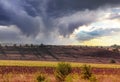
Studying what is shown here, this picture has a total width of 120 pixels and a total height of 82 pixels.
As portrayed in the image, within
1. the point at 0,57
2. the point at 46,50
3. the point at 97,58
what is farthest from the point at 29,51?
the point at 97,58

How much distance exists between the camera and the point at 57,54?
183500mm

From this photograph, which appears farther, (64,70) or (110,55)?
(110,55)

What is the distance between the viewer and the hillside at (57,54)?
169375 mm

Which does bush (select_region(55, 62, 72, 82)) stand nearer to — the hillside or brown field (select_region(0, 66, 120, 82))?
brown field (select_region(0, 66, 120, 82))

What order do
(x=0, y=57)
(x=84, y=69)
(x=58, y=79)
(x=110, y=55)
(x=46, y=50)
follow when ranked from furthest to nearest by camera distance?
(x=46, y=50)
(x=110, y=55)
(x=0, y=57)
(x=84, y=69)
(x=58, y=79)

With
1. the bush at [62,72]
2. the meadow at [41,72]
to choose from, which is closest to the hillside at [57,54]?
the meadow at [41,72]

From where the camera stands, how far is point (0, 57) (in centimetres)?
16650

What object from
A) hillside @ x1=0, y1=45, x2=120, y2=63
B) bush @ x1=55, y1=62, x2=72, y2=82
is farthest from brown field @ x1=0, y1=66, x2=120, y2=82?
hillside @ x1=0, y1=45, x2=120, y2=63

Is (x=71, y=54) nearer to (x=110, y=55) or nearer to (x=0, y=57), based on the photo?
(x=110, y=55)

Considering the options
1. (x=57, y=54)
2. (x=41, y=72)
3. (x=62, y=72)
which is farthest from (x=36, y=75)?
(x=57, y=54)

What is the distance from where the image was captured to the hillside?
16938cm

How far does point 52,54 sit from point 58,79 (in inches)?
5609

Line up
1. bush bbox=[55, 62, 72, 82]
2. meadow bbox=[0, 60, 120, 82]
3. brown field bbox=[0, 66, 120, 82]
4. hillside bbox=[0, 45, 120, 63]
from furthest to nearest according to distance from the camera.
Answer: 1. hillside bbox=[0, 45, 120, 63]
2. meadow bbox=[0, 60, 120, 82]
3. brown field bbox=[0, 66, 120, 82]
4. bush bbox=[55, 62, 72, 82]

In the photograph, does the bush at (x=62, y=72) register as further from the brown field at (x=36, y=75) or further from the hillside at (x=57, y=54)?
the hillside at (x=57, y=54)
